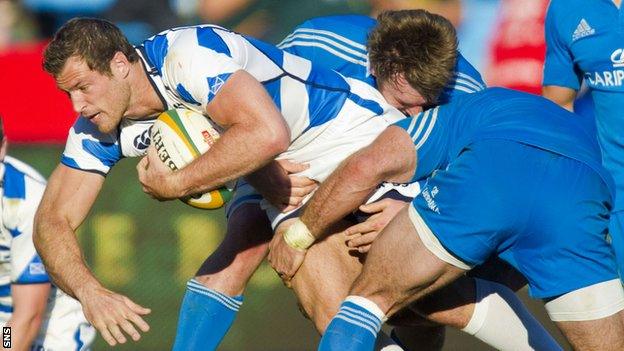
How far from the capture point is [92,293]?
16.3 feet

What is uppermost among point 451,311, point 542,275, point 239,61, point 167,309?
point 239,61

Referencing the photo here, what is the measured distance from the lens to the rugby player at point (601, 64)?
517 cm

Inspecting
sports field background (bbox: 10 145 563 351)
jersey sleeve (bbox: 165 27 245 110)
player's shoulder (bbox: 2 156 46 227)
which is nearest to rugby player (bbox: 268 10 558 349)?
jersey sleeve (bbox: 165 27 245 110)

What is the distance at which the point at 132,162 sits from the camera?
7273mm

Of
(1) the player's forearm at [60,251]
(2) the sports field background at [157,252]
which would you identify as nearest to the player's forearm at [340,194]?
(1) the player's forearm at [60,251]

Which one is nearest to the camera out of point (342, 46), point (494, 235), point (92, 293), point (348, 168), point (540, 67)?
point (494, 235)

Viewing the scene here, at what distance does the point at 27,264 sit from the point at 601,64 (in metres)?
2.97

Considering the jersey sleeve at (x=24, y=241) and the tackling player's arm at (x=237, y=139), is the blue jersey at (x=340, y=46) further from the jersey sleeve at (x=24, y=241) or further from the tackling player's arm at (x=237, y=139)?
the jersey sleeve at (x=24, y=241)

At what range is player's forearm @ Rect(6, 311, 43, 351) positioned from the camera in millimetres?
5777

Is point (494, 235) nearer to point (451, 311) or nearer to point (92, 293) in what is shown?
point (451, 311)

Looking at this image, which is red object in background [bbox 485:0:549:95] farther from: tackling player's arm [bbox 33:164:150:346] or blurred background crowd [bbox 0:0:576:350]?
tackling player's arm [bbox 33:164:150:346]

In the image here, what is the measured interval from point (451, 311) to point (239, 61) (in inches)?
55.8

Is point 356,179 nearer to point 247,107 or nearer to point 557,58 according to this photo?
point 247,107

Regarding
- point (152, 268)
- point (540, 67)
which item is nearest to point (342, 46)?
point (540, 67)
